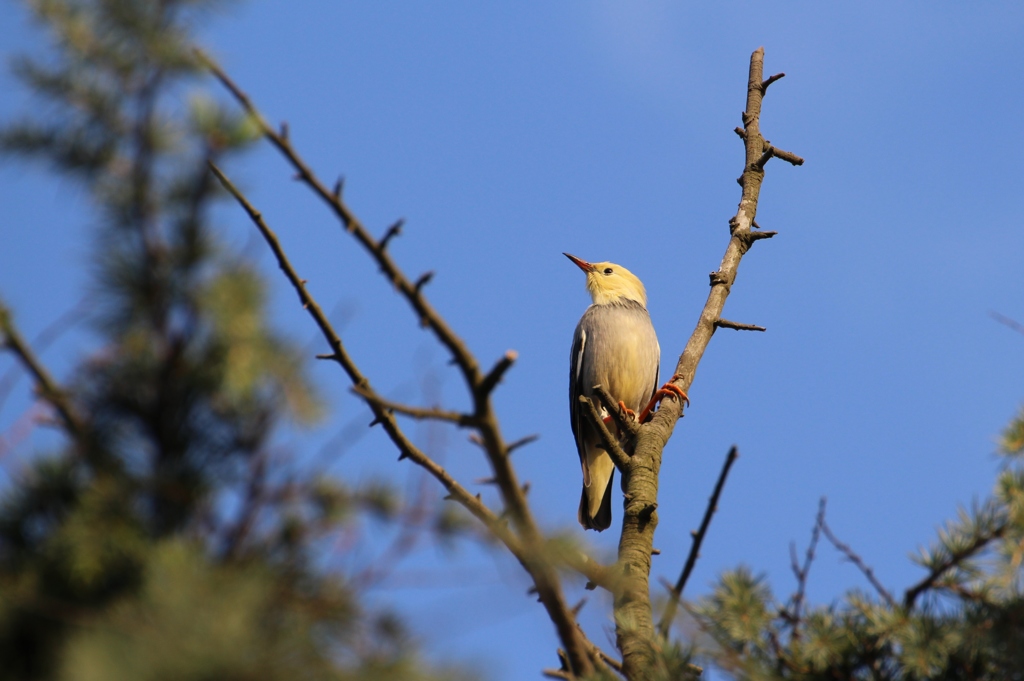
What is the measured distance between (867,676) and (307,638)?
1693 millimetres

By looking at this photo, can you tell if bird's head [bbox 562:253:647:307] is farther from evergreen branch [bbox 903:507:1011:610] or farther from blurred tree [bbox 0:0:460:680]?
blurred tree [bbox 0:0:460:680]

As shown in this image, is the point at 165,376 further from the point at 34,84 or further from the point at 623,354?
the point at 623,354

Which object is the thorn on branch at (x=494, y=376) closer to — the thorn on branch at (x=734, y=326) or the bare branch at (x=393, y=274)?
the bare branch at (x=393, y=274)

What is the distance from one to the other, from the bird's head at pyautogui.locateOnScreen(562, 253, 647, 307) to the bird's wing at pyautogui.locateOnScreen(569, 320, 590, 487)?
512 millimetres

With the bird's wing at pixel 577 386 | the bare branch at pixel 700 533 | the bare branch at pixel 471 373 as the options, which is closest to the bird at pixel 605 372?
the bird's wing at pixel 577 386

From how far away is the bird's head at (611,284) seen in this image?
869 cm

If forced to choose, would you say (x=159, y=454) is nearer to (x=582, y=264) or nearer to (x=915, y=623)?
(x=915, y=623)

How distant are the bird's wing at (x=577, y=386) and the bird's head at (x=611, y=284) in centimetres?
51

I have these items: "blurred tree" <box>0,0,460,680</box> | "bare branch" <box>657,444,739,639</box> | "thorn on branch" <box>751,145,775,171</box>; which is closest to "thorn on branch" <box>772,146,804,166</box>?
"thorn on branch" <box>751,145,775,171</box>

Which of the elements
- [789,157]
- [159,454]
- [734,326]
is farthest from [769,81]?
[159,454]

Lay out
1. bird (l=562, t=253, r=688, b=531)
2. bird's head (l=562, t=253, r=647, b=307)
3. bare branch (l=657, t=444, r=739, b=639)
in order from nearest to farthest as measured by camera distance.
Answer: bare branch (l=657, t=444, r=739, b=639) → bird (l=562, t=253, r=688, b=531) → bird's head (l=562, t=253, r=647, b=307)

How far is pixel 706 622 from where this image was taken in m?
2.65

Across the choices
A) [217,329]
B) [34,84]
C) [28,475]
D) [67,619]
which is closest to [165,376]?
[217,329]

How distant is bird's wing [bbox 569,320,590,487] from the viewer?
7.64 metres
